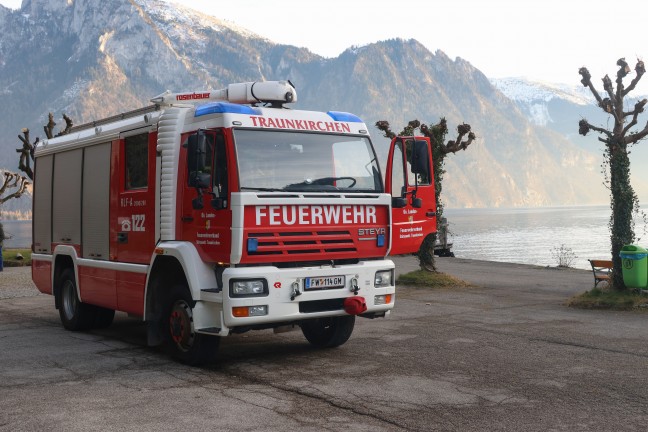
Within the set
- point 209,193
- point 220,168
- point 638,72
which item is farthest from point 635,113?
point 209,193

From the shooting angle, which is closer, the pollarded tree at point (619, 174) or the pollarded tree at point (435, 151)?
the pollarded tree at point (619, 174)

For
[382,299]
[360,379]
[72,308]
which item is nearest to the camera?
[360,379]

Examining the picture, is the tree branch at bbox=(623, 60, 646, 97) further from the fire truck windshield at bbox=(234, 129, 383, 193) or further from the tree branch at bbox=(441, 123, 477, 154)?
the fire truck windshield at bbox=(234, 129, 383, 193)

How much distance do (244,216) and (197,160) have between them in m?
0.79

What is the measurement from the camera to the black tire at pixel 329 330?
1018 centimetres

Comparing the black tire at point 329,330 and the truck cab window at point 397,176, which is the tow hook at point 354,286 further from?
the truck cab window at point 397,176

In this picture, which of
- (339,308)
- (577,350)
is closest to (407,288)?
(577,350)

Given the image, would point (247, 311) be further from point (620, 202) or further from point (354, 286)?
point (620, 202)

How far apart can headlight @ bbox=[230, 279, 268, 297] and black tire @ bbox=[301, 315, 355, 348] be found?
1.91 metres

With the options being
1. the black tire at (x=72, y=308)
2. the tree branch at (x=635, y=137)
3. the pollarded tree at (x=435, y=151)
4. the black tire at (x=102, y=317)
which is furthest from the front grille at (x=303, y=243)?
the pollarded tree at (x=435, y=151)

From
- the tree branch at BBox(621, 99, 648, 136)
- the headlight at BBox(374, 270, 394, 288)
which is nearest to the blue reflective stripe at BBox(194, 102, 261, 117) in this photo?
the headlight at BBox(374, 270, 394, 288)

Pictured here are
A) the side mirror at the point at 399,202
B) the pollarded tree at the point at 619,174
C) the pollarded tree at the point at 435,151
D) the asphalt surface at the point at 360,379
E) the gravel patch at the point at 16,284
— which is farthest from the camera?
the pollarded tree at the point at 435,151

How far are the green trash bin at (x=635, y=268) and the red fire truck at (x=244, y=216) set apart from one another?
576cm

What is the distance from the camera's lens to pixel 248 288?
325 inches
